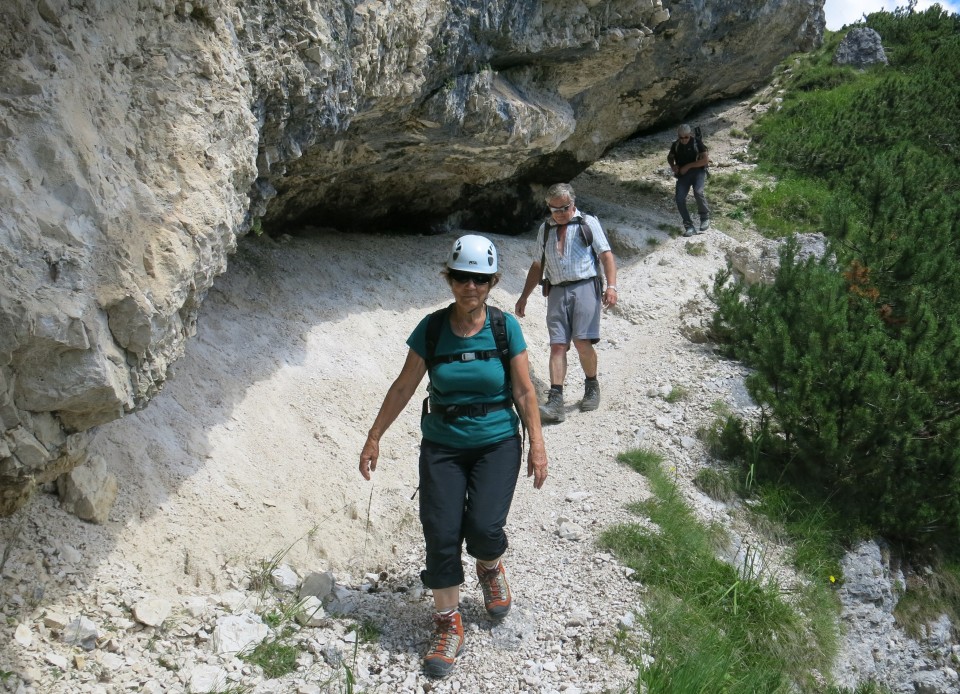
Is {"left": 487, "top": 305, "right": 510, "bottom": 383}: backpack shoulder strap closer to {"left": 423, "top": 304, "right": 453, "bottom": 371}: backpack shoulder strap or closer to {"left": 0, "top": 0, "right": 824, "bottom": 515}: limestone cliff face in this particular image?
{"left": 423, "top": 304, "right": 453, "bottom": 371}: backpack shoulder strap

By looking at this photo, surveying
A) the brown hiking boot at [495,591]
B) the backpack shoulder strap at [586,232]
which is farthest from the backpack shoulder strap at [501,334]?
the backpack shoulder strap at [586,232]

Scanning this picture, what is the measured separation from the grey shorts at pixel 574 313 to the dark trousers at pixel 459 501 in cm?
338

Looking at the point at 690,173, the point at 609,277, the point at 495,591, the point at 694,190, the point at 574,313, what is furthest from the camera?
the point at 690,173

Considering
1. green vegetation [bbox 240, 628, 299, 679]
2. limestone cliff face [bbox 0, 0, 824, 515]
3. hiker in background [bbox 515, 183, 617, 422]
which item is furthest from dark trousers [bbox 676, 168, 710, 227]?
green vegetation [bbox 240, 628, 299, 679]

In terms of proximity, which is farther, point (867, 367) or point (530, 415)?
point (867, 367)

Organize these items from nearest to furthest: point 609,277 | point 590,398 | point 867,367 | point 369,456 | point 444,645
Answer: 1. point 444,645
2. point 369,456
3. point 867,367
4. point 609,277
5. point 590,398

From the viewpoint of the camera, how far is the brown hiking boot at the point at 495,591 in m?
4.32

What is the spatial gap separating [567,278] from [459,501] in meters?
3.64

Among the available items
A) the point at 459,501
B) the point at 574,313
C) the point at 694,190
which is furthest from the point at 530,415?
the point at 694,190

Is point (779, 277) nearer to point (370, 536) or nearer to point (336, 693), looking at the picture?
point (370, 536)

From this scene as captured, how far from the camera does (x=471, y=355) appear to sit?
3953mm

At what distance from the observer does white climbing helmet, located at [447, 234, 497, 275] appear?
154 inches

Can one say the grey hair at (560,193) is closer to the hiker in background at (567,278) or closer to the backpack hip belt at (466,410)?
the hiker in background at (567,278)

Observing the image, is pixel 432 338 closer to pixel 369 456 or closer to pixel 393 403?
pixel 393 403
